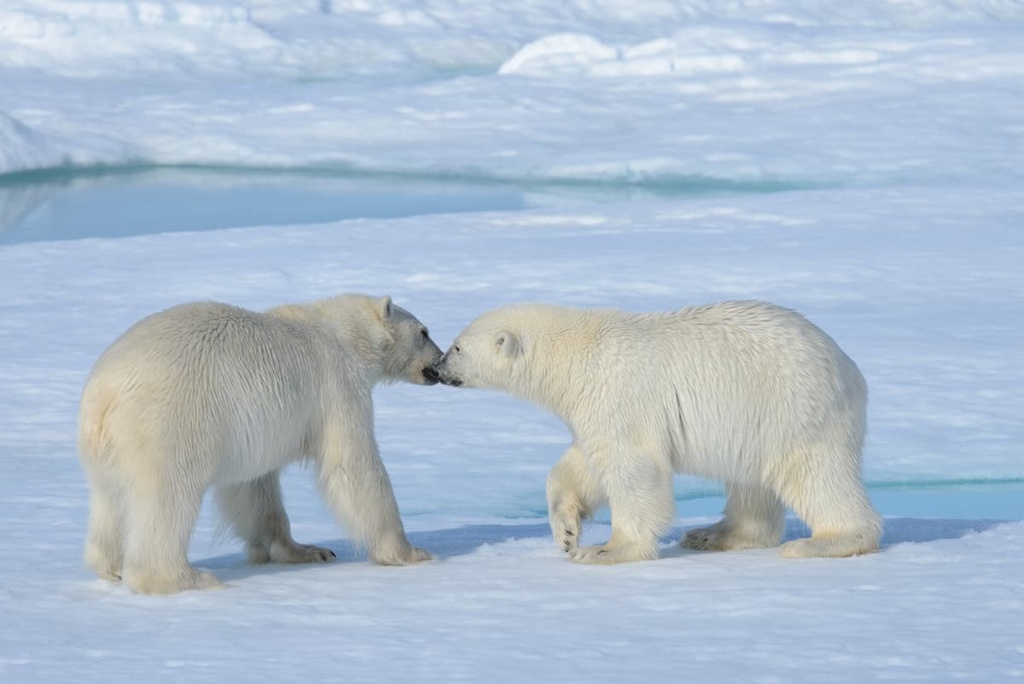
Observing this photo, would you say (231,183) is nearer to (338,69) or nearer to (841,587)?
(338,69)

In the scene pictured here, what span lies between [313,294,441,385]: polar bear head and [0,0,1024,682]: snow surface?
0.48 meters

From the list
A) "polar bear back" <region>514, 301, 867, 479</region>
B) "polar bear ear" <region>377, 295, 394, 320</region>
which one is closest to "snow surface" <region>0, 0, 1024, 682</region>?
"polar bear back" <region>514, 301, 867, 479</region>

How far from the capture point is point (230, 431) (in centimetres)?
373

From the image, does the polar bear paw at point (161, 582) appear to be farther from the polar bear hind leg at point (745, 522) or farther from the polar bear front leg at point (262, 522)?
the polar bear hind leg at point (745, 522)

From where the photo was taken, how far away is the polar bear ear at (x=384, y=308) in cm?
435

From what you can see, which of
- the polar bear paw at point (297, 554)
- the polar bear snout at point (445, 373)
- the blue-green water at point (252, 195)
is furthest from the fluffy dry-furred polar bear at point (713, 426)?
the blue-green water at point (252, 195)

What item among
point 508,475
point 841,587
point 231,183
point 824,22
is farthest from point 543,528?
point 824,22

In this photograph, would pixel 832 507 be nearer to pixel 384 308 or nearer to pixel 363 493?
pixel 363 493

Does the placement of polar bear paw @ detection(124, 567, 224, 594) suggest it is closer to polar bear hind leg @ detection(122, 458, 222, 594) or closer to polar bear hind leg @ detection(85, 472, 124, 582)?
polar bear hind leg @ detection(122, 458, 222, 594)

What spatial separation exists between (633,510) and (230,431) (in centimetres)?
101

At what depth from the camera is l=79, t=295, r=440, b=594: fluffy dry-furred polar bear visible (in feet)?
11.8

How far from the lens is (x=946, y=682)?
2775mm

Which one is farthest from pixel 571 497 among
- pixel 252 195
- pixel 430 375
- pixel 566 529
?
pixel 252 195

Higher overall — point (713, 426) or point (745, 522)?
point (713, 426)
